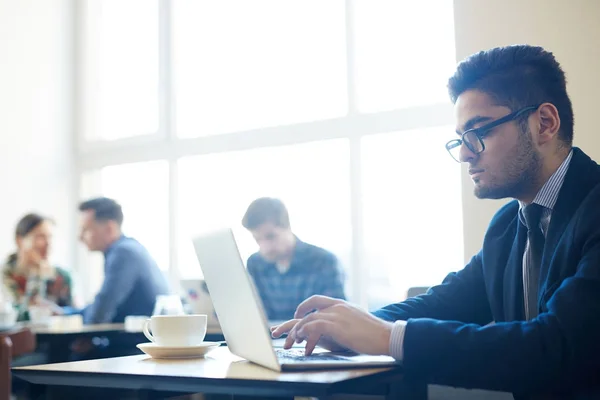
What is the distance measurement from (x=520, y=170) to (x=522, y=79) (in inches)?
8.6

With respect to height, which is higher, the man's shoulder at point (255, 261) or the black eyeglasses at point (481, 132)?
the black eyeglasses at point (481, 132)

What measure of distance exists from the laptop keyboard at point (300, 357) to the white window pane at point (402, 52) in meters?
3.22

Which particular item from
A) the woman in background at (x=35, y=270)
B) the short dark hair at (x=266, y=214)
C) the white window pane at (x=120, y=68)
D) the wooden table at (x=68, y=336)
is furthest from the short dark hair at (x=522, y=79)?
the white window pane at (x=120, y=68)

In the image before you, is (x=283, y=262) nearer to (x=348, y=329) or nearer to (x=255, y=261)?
(x=255, y=261)

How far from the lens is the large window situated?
14.8 feet

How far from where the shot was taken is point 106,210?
4.57m

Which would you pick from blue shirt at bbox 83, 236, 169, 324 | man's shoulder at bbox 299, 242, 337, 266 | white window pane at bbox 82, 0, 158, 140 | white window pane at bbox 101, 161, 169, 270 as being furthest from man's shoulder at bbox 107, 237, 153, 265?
white window pane at bbox 82, 0, 158, 140

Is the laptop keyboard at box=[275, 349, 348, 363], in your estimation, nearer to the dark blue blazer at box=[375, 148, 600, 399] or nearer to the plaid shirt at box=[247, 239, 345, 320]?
the dark blue blazer at box=[375, 148, 600, 399]

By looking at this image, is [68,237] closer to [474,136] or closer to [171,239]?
[171,239]

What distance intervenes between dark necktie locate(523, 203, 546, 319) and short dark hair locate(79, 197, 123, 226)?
341 cm

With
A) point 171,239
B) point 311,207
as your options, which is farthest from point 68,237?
point 311,207

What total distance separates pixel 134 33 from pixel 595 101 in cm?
378

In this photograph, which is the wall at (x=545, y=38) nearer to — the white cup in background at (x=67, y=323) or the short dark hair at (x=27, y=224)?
the white cup in background at (x=67, y=323)

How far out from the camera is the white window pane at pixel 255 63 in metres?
4.89
